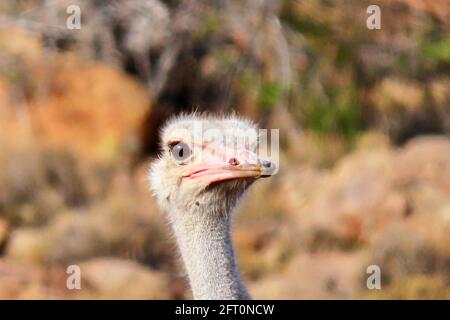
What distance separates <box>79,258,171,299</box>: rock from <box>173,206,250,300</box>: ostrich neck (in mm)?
3973

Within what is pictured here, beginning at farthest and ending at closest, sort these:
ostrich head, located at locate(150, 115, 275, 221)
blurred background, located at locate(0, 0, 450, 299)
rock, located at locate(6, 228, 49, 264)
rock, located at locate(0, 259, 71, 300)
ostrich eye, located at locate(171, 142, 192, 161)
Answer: blurred background, located at locate(0, 0, 450, 299), rock, located at locate(6, 228, 49, 264), rock, located at locate(0, 259, 71, 300), ostrich eye, located at locate(171, 142, 192, 161), ostrich head, located at locate(150, 115, 275, 221)

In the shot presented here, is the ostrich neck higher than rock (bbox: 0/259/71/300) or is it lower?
lower

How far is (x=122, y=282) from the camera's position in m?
9.01

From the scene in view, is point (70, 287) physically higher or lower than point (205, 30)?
lower

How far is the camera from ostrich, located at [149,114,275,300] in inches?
174

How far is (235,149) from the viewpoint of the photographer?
171 inches

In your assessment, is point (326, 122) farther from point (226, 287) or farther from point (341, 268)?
point (226, 287)

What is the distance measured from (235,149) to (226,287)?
0.58 meters

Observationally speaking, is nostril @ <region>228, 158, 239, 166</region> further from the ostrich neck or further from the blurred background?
the blurred background

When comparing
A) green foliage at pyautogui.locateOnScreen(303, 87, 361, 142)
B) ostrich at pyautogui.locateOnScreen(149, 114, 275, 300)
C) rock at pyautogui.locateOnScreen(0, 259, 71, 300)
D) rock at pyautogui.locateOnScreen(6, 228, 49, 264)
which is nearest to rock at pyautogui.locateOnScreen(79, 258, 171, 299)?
rock at pyautogui.locateOnScreen(0, 259, 71, 300)

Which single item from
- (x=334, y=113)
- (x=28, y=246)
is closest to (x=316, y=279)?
(x=28, y=246)

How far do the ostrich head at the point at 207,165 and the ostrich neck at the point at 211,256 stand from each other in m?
0.06
